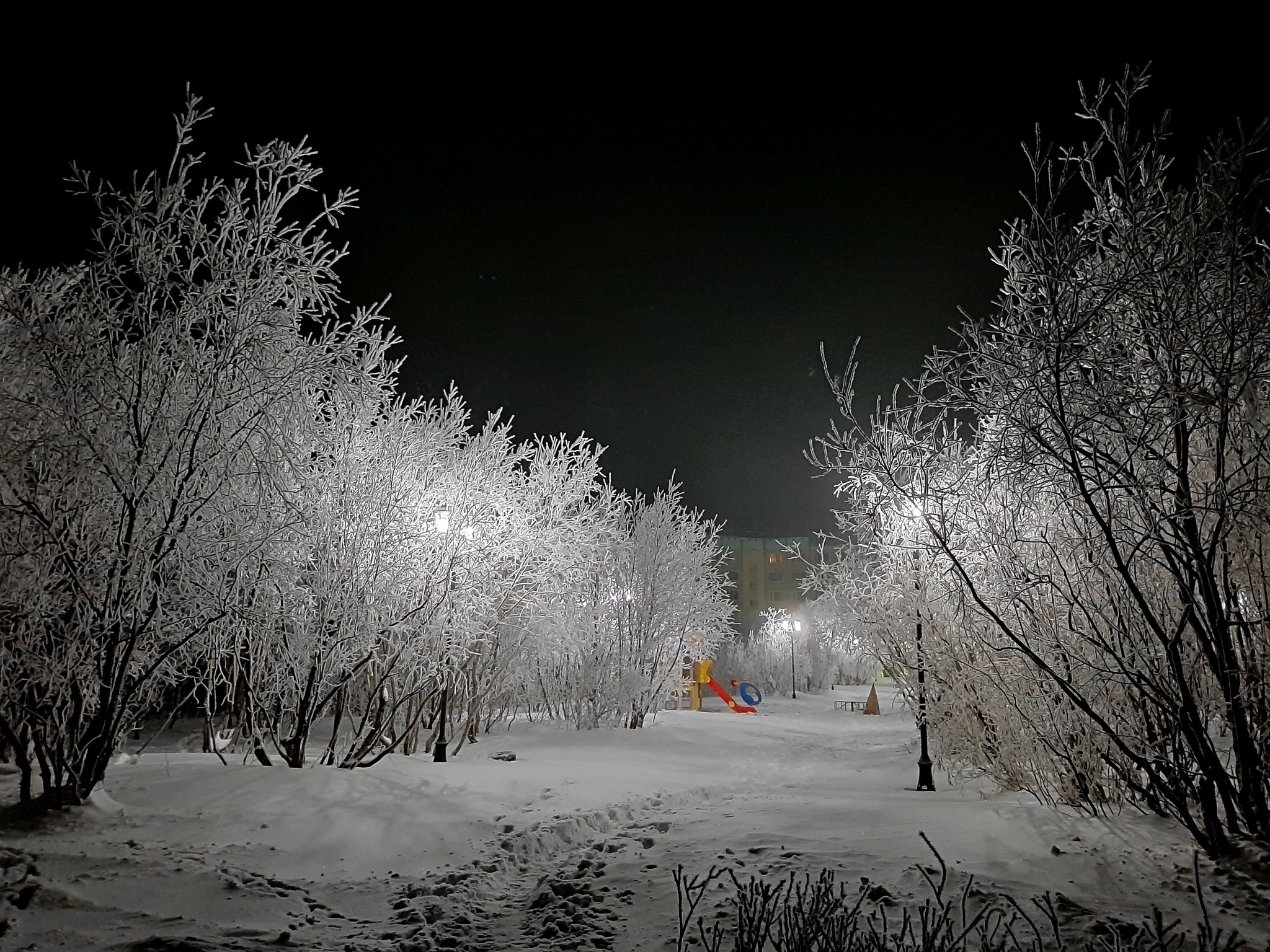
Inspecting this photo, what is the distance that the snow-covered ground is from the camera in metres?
4.44

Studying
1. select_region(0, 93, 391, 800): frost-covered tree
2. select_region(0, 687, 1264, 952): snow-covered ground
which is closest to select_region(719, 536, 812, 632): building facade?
select_region(0, 687, 1264, 952): snow-covered ground

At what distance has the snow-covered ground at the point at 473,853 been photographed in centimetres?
444

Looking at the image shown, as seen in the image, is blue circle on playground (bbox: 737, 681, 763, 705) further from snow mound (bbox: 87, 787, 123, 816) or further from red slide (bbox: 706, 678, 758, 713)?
snow mound (bbox: 87, 787, 123, 816)

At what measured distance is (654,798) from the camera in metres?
8.66

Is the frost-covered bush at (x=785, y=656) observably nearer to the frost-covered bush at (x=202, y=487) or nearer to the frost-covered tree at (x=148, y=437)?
the frost-covered bush at (x=202, y=487)

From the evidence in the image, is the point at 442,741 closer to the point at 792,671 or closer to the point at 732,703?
the point at 732,703

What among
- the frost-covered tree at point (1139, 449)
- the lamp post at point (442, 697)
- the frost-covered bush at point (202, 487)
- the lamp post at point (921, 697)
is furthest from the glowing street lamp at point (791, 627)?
the frost-covered tree at point (1139, 449)

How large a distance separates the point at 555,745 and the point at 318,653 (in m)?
5.95

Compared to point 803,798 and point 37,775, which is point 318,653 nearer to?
point 37,775

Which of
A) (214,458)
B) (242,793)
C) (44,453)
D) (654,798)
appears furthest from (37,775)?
(654,798)

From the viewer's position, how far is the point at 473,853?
245 inches

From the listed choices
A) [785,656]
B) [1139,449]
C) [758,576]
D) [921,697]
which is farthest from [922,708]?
[758,576]

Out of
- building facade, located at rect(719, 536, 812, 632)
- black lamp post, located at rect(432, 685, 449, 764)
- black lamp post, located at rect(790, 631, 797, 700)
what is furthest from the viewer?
building facade, located at rect(719, 536, 812, 632)

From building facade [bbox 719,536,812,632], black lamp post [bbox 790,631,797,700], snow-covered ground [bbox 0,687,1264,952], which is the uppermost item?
building facade [bbox 719,536,812,632]
